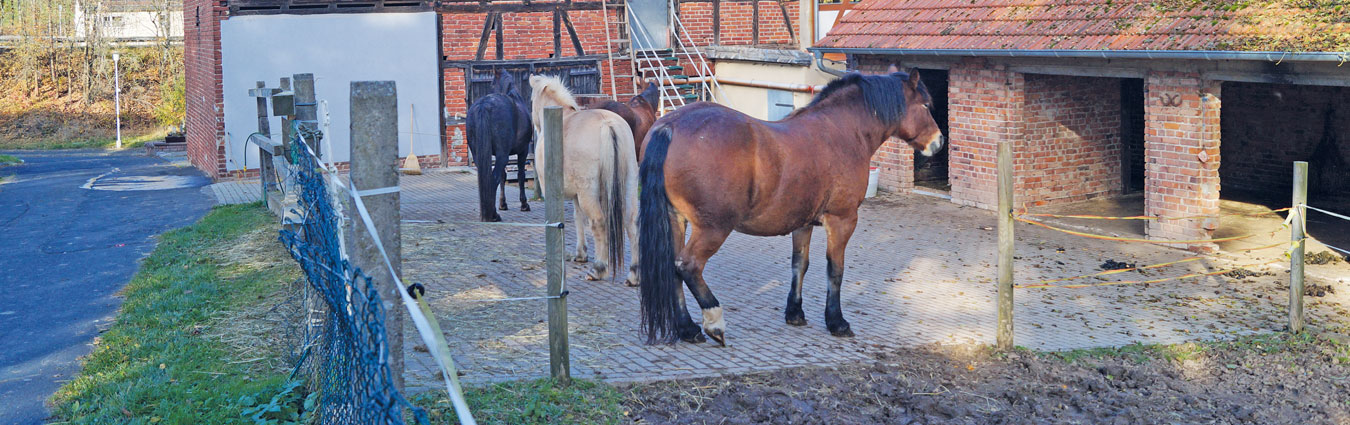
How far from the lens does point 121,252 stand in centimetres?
1071

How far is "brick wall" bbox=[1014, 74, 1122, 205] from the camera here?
508 inches

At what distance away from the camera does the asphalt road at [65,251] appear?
6508 millimetres

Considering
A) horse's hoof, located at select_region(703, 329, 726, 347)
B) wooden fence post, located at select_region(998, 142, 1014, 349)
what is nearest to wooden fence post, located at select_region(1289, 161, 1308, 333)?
wooden fence post, located at select_region(998, 142, 1014, 349)

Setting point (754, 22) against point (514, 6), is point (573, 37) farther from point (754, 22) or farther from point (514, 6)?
Result: point (754, 22)

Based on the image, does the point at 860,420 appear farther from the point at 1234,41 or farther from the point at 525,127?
the point at 525,127

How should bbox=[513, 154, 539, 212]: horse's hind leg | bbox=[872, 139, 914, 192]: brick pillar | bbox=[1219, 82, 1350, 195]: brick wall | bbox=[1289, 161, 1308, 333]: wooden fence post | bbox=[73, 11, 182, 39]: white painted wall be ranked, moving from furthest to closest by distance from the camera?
1. bbox=[73, 11, 182, 39]: white painted wall
2. bbox=[872, 139, 914, 192]: brick pillar
3. bbox=[1219, 82, 1350, 195]: brick wall
4. bbox=[513, 154, 539, 212]: horse's hind leg
5. bbox=[1289, 161, 1308, 333]: wooden fence post

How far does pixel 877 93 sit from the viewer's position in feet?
24.8

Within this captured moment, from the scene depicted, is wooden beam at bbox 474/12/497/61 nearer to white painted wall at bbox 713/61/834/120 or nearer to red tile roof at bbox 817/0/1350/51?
white painted wall at bbox 713/61/834/120

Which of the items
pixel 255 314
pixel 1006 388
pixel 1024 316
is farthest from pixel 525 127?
pixel 1006 388

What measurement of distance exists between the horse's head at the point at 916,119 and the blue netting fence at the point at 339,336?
4.02m

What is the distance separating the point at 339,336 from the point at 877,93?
434 cm

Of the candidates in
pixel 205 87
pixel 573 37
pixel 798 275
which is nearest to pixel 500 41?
pixel 573 37

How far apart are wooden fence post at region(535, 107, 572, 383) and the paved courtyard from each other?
321mm

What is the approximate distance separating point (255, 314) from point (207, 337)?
2.10ft
